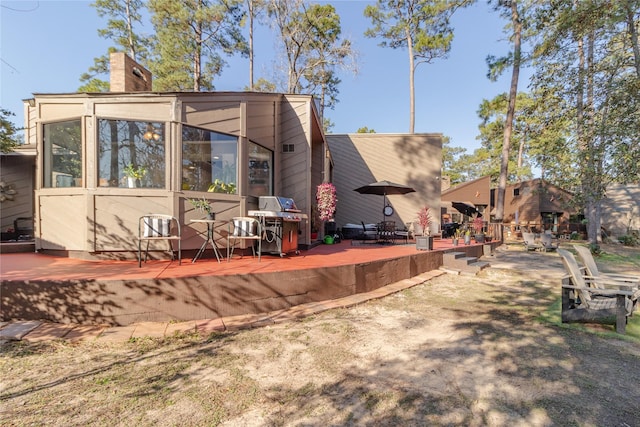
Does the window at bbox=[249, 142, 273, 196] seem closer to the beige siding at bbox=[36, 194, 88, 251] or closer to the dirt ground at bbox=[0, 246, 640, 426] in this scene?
the beige siding at bbox=[36, 194, 88, 251]

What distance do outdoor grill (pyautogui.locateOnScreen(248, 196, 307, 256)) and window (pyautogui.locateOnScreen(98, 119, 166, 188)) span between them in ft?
6.30

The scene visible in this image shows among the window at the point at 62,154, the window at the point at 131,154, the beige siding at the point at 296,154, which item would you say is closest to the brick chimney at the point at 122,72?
the window at the point at 62,154

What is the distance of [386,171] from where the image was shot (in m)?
12.5

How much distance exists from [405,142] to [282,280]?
34.2 feet

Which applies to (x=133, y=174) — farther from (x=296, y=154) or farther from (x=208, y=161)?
(x=296, y=154)

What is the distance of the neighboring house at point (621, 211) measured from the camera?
20.6 meters

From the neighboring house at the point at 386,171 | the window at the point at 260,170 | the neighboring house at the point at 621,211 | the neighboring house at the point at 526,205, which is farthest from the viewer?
the neighboring house at the point at 526,205

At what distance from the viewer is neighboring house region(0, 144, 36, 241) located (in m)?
8.05

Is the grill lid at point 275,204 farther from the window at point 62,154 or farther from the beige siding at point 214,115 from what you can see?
the window at point 62,154

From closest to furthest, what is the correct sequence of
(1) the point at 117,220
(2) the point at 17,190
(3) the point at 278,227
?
(1) the point at 117,220
(3) the point at 278,227
(2) the point at 17,190

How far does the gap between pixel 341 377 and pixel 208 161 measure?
456 centimetres

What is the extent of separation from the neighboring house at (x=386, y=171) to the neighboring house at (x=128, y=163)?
735 centimetres

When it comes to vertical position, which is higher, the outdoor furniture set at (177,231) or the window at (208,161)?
the window at (208,161)

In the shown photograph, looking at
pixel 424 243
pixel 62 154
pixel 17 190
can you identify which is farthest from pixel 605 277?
pixel 17 190
